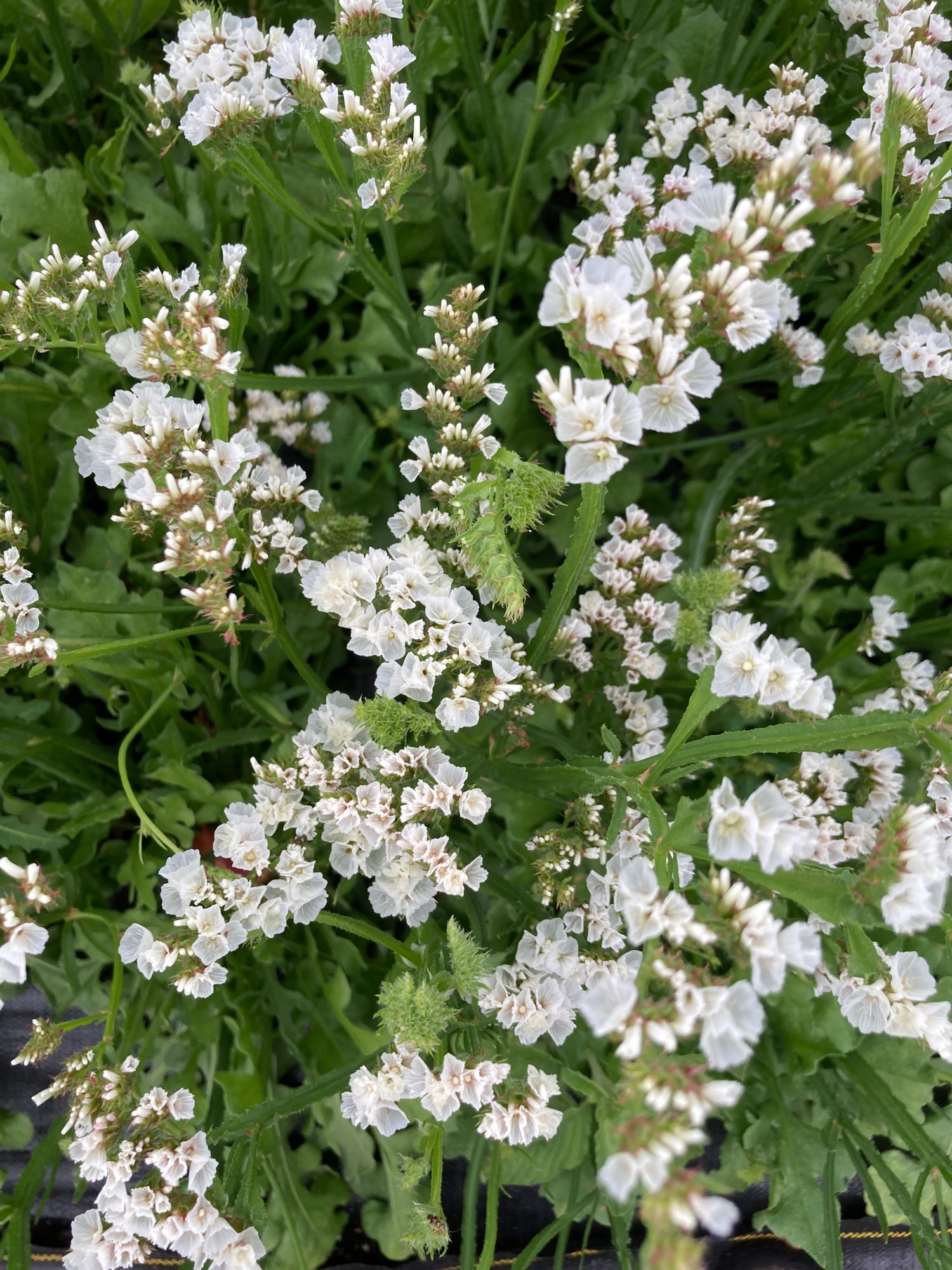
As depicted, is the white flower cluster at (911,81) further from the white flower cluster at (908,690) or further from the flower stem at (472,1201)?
the flower stem at (472,1201)

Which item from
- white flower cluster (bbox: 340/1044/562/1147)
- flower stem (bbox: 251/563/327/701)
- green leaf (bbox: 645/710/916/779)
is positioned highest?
flower stem (bbox: 251/563/327/701)

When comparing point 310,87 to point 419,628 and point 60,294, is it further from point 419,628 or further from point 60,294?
point 419,628

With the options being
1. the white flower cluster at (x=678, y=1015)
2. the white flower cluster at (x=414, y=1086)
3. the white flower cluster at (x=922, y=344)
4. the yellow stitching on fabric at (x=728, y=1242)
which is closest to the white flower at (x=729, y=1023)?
the white flower cluster at (x=678, y=1015)

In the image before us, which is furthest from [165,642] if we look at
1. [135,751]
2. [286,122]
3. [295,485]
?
[286,122]

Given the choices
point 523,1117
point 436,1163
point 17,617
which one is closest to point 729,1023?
point 523,1117

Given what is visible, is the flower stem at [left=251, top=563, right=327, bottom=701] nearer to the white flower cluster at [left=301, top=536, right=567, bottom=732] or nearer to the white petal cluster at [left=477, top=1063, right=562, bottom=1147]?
the white flower cluster at [left=301, top=536, right=567, bottom=732]

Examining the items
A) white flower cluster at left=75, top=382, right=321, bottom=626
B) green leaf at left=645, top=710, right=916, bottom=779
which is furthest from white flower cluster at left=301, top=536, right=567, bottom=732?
green leaf at left=645, top=710, right=916, bottom=779

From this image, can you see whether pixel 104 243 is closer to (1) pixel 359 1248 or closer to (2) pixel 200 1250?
(2) pixel 200 1250

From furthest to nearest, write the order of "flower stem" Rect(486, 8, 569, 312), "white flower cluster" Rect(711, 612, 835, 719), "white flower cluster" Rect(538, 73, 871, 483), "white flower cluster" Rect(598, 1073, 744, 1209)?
"flower stem" Rect(486, 8, 569, 312) → "white flower cluster" Rect(711, 612, 835, 719) → "white flower cluster" Rect(538, 73, 871, 483) → "white flower cluster" Rect(598, 1073, 744, 1209)
